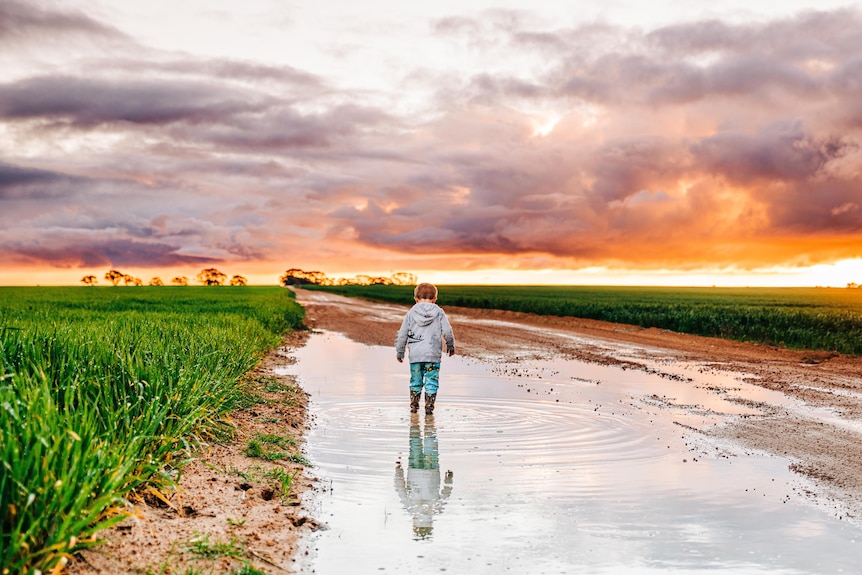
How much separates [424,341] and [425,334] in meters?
0.11

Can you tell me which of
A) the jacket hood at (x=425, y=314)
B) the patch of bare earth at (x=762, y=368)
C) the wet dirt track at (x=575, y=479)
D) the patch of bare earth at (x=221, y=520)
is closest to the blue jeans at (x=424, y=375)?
the wet dirt track at (x=575, y=479)

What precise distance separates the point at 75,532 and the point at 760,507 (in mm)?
5777

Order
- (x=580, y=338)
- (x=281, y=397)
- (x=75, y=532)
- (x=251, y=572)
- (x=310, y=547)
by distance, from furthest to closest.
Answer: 1. (x=580, y=338)
2. (x=281, y=397)
3. (x=310, y=547)
4. (x=251, y=572)
5. (x=75, y=532)

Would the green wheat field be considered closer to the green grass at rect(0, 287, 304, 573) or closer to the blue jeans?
the green grass at rect(0, 287, 304, 573)

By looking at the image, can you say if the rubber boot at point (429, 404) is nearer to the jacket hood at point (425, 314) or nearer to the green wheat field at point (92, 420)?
the jacket hood at point (425, 314)

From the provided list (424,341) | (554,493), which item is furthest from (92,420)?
(424,341)

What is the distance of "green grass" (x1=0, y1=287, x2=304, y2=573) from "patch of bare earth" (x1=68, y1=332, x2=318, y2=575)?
0.56 feet

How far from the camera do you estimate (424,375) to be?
1206cm

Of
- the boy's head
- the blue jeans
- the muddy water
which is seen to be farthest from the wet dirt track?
the boy's head

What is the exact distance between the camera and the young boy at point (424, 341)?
39.0 ft

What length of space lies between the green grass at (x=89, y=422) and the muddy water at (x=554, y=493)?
1437mm

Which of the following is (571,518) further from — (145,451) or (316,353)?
(316,353)

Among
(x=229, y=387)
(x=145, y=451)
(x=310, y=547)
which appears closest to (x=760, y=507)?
(x=310, y=547)

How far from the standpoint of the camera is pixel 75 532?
427cm
